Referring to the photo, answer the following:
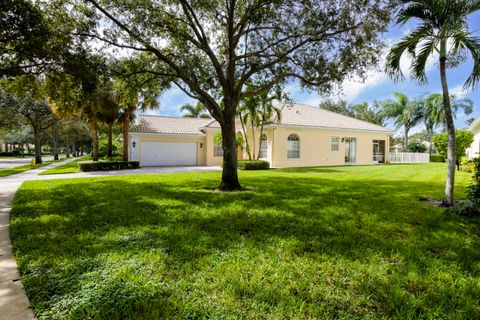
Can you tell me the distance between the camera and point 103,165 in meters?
17.8

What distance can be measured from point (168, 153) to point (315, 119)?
1401cm

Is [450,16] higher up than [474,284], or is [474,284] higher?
[450,16]

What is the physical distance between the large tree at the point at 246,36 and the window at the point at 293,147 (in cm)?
1140

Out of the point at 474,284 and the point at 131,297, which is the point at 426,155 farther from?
the point at 131,297

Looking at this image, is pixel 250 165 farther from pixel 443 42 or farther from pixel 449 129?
pixel 443 42

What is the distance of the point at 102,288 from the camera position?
2887mm

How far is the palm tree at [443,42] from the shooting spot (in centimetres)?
633

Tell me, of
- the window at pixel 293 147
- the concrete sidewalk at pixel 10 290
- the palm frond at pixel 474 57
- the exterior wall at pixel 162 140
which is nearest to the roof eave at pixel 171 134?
the exterior wall at pixel 162 140

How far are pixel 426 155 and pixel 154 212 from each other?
36.5 meters

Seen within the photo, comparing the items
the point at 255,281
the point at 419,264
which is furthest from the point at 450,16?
the point at 255,281

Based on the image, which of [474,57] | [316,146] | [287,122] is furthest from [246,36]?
[316,146]

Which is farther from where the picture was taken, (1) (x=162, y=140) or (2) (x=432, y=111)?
(2) (x=432, y=111)

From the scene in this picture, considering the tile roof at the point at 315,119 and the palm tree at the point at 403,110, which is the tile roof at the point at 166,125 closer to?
the tile roof at the point at 315,119

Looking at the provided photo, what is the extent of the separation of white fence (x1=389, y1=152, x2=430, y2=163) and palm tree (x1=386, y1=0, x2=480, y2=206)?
1008 inches
